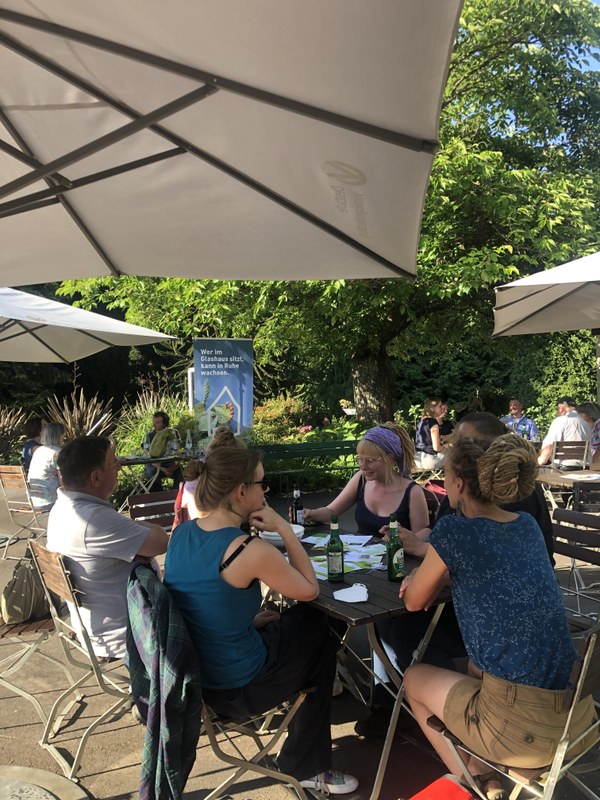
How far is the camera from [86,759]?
9.75 feet

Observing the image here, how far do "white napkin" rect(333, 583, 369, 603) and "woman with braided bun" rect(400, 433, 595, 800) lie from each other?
9.2 inches

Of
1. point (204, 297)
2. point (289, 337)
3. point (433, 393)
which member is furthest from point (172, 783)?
point (433, 393)

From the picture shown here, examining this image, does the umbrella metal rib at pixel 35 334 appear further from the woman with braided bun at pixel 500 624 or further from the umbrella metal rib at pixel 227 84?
the woman with braided bun at pixel 500 624

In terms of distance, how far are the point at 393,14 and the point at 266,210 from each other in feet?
5.02

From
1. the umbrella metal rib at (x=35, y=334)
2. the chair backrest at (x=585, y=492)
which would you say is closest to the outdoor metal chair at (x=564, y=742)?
the chair backrest at (x=585, y=492)

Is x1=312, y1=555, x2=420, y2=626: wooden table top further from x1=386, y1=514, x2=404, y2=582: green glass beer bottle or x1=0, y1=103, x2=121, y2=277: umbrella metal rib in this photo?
x1=0, y1=103, x2=121, y2=277: umbrella metal rib

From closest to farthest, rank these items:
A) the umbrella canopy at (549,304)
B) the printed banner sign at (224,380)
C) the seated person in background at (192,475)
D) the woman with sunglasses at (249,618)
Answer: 1. the woman with sunglasses at (249,618)
2. the seated person in background at (192,475)
3. the umbrella canopy at (549,304)
4. the printed banner sign at (224,380)

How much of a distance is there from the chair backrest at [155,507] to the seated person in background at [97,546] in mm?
1499

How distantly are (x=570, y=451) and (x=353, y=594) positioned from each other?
6.00m

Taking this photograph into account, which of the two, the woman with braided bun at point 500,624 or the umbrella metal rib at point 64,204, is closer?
the woman with braided bun at point 500,624

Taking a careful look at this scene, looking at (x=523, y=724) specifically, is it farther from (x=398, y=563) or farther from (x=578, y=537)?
(x=578, y=537)

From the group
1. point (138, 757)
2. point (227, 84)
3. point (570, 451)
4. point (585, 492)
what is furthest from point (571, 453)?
point (227, 84)

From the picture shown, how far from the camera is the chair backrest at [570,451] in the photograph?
774cm

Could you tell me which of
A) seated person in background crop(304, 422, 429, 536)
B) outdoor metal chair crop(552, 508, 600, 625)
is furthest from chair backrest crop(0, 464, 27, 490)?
outdoor metal chair crop(552, 508, 600, 625)
